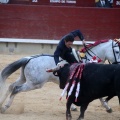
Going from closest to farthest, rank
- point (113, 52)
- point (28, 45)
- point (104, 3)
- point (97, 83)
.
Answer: point (97, 83) < point (113, 52) < point (28, 45) < point (104, 3)

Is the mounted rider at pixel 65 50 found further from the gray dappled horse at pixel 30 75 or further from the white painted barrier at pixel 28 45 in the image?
the white painted barrier at pixel 28 45

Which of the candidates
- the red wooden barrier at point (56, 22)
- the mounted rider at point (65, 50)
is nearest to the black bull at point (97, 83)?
the mounted rider at point (65, 50)

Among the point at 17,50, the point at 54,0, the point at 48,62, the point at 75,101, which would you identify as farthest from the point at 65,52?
the point at 54,0

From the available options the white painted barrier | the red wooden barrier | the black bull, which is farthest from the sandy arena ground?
the red wooden barrier

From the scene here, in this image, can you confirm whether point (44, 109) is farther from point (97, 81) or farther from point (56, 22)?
point (56, 22)

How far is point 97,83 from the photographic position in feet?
24.0

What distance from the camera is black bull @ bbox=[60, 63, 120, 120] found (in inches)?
285

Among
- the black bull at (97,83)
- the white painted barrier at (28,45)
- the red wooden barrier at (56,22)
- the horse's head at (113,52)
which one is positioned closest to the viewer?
the black bull at (97,83)

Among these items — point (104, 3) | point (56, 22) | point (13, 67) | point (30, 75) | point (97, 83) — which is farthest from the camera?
point (104, 3)

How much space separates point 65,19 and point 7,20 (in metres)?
1.57

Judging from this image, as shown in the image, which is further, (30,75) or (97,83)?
(30,75)

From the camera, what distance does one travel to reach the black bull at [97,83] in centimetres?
723

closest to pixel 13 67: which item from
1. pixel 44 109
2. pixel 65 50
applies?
pixel 44 109

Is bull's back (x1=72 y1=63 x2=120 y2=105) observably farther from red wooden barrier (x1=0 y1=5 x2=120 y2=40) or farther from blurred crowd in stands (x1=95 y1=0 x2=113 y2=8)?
blurred crowd in stands (x1=95 y1=0 x2=113 y2=8)
